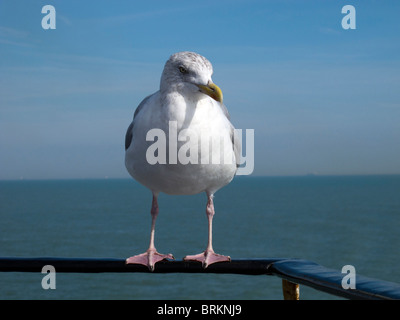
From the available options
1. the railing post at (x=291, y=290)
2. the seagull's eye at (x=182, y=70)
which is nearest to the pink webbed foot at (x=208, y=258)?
the railing post at (x=291, y=290)

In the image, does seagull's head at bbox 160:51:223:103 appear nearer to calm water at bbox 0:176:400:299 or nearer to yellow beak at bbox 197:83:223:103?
yellow beak at bbox 197:83:223:103

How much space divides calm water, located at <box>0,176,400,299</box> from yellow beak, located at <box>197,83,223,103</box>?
4141 centimetres

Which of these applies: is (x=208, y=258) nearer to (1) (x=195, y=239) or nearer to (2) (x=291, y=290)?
(2) (x=291, y=290)

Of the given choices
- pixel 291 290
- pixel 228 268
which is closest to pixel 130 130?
pixel 228 268

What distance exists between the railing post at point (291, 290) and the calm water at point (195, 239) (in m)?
41.8

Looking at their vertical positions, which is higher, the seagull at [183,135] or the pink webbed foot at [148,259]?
the seagull at [183,135]

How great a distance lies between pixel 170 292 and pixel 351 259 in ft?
76.3

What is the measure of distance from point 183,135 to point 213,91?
0.33m

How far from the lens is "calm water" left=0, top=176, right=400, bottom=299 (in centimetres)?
5706

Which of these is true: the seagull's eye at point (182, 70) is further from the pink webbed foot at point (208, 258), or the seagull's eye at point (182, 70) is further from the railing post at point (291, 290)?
the railing post at point (291, 290)

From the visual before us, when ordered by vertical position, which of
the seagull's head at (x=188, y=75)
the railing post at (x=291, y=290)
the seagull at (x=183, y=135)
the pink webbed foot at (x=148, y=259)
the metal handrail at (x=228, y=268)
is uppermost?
the seagull's head at (x=188, y=75)

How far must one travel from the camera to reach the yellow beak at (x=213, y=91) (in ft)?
11.4

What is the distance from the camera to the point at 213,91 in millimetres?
3500

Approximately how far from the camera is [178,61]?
12.1 feet
